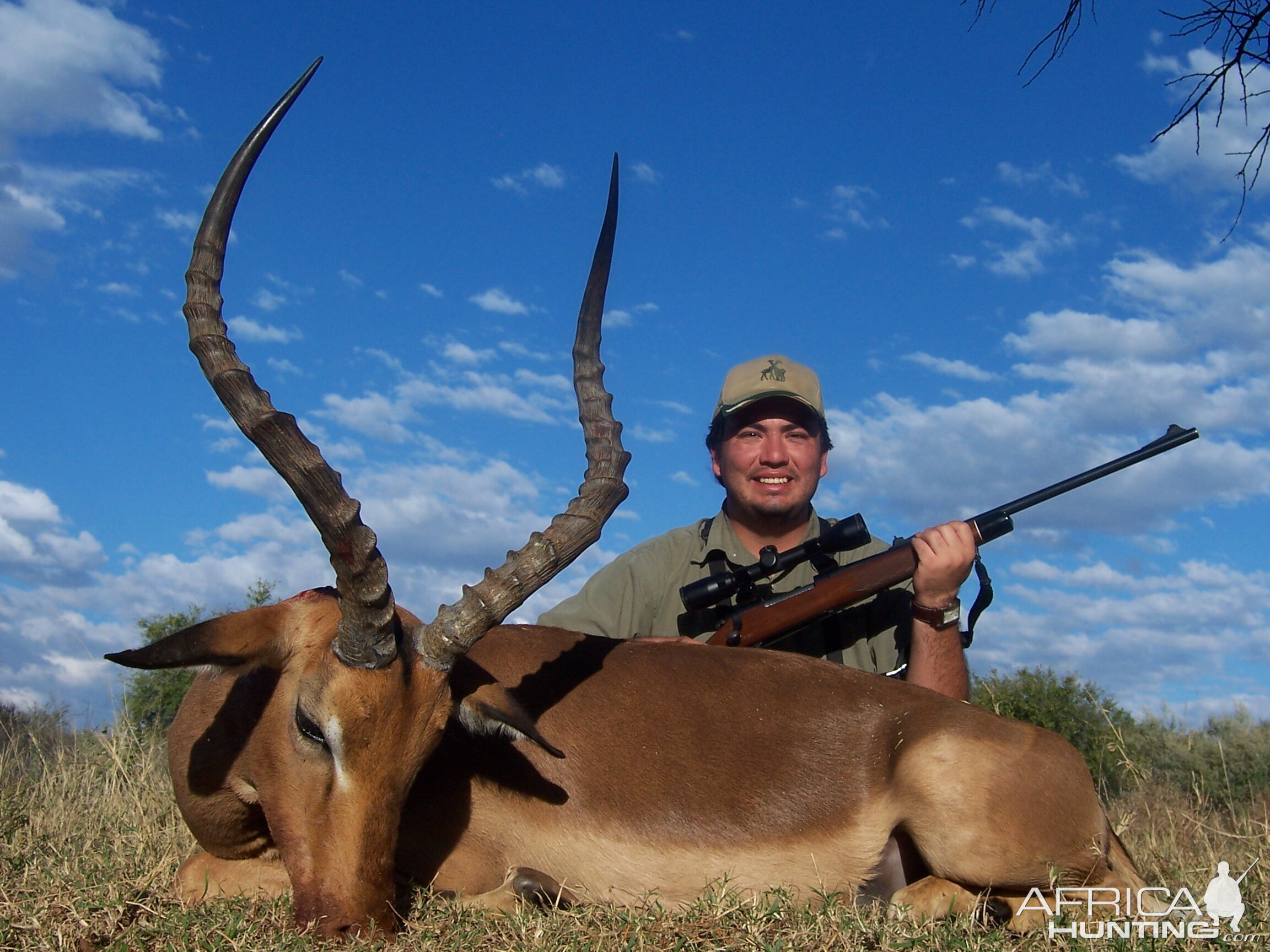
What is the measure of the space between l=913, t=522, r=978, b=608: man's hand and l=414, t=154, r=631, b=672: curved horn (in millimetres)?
2095

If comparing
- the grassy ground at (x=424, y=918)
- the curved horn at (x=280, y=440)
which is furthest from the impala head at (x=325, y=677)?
the grassy ground at (x=424, y=918)

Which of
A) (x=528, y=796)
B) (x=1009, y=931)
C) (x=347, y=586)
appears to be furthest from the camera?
(x=528, y=796)

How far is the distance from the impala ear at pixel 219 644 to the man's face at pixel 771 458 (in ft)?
11.4

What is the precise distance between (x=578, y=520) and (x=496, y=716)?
888mm

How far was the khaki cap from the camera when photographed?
24.0 feet

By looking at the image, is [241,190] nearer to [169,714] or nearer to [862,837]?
[862,837]

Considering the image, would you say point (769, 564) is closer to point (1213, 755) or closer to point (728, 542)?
point (728, 542)

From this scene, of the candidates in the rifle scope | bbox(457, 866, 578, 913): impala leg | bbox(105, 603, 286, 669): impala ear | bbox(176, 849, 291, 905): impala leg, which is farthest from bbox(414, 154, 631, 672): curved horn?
the rifle scope

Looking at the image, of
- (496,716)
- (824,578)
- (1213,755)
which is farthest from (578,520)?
(1213,755)

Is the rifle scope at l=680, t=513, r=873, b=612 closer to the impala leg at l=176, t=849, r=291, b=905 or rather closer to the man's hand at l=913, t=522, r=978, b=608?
the man's hand at l=913, t=522, r=978, b=608

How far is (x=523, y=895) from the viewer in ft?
15.2

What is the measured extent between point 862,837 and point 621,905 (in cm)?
110

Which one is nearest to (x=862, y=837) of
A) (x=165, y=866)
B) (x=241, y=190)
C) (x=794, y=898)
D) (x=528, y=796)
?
(x=794, y=898)

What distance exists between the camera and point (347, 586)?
4168mm
